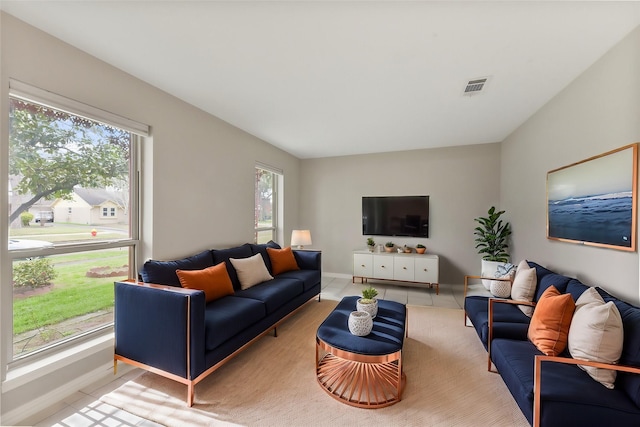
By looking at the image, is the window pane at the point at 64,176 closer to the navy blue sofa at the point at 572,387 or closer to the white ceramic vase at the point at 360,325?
the white ceramic vase at the point at 360,325

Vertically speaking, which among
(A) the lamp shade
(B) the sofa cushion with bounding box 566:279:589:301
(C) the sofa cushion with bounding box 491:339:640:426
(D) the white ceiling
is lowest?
(C) the sofa cushion with bounding box 491:339:640:426

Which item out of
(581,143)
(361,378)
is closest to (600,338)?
(361,378)

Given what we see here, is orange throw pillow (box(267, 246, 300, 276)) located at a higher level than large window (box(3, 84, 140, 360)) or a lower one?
lower

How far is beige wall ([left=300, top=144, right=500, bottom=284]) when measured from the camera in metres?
4.54

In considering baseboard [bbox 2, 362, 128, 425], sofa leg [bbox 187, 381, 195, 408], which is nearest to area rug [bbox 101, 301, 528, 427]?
sofa leg [bbox 187, 381, 195, 408]

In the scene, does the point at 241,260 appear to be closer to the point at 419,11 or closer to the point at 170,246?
the point at 170,246

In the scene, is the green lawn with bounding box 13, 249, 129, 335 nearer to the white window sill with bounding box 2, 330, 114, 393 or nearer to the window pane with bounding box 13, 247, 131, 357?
the window pane with bounding box 13, 247, 131, 357

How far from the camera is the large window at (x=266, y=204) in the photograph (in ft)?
14.7

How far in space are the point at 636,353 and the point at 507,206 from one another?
A: 3.18 meters

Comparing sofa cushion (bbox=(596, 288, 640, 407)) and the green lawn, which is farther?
the green lawn

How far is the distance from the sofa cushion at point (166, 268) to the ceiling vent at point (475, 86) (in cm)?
328

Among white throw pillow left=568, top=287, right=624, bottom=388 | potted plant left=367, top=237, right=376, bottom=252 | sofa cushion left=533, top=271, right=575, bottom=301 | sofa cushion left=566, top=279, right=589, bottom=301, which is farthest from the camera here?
potted plant left=367, top=237, right=376, bottom=252

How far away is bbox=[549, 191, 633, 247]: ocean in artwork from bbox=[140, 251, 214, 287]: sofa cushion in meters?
3.61

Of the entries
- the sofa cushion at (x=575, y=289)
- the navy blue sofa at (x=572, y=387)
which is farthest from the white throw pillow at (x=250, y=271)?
the sofa cushion at (x=575, y=289)
